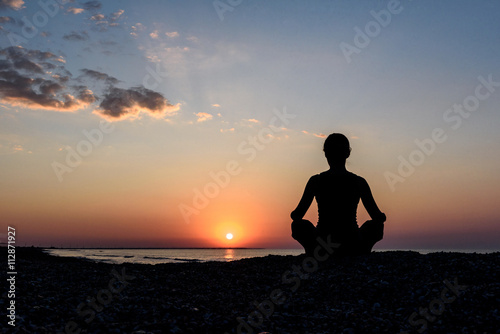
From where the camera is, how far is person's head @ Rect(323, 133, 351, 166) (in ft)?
37.0

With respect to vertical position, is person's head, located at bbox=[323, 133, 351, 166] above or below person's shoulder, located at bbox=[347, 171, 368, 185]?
above

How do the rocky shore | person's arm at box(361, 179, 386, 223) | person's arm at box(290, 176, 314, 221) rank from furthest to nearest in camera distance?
person's arm at box(290, 176, 314, 221)
person's arm at box(361, 179, 386, 223)
the rocky shore

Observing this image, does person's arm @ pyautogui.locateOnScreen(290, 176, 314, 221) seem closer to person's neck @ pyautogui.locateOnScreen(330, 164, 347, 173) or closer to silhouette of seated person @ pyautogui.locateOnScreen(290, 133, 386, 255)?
silhouette of seated person @ pyautogui.locateOnScreen(290, 133, 386, 255)

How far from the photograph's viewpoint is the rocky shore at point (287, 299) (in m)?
6.97

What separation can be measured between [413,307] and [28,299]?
8.62 meters

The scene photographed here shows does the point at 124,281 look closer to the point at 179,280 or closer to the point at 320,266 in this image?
the point at 179,280

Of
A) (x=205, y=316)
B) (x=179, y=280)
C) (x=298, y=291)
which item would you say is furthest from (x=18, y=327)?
(x=298, y=291)

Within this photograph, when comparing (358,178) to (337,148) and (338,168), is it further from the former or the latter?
(337,148)

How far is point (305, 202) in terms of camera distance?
11.6 meters

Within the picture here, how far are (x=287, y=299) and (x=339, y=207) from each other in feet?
12.1

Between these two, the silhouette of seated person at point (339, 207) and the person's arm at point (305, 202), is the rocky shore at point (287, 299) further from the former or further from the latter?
the person's arm at point (305, 202)

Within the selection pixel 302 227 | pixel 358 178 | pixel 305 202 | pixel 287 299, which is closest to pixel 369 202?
pixel 358 178

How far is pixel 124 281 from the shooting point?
36.5ft

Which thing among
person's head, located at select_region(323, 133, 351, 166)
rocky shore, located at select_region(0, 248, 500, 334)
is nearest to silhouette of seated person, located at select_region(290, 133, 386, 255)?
person's head, located at select_region(323, 133, 351, 166)
